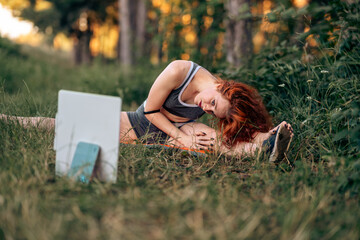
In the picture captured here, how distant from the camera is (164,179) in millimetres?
2010

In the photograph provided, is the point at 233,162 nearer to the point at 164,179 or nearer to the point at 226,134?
the point at 226,134

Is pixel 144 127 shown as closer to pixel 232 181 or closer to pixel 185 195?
pixel 232 181

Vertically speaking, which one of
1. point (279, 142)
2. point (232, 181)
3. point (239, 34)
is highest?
point (239, 34)

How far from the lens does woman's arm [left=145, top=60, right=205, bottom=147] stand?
8.96 feet

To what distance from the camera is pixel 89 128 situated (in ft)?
6.09

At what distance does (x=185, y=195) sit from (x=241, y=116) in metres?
1.19

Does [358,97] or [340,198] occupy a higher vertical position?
[358,97]

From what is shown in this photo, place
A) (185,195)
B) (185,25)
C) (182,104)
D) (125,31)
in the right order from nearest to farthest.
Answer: (185,195)
(182,104)
(185,25)
(125,31)

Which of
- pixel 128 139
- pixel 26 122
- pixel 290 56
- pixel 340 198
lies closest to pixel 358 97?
pixel 340 198

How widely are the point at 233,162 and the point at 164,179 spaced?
72 cm

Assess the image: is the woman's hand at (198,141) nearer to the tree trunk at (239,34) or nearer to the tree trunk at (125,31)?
the tree trunk at (239,34)

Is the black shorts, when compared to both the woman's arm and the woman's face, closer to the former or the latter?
the woman's arm

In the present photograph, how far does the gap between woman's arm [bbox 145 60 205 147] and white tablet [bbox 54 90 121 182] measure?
93 centimetres

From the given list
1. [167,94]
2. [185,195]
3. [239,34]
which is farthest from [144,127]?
[239,34]
